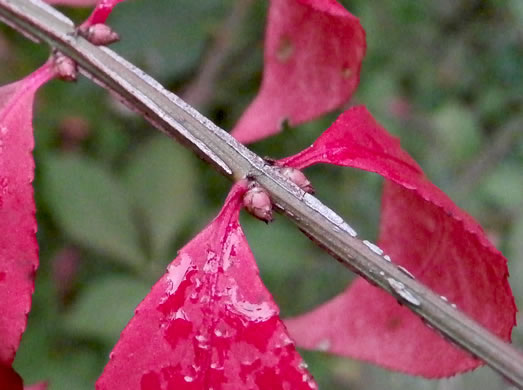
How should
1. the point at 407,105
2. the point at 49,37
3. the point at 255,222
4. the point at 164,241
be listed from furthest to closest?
the point at 407,105 < the point at 255,222 < the point at 164,241 < the point at 49,37

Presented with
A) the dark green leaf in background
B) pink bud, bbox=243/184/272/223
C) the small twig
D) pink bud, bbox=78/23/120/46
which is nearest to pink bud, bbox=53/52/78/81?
pink bud, bbox=78/23/120/46

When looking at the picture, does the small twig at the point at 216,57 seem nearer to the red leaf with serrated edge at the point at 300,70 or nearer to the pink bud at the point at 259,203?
the red leaf with serrated edge at the point at 300,70

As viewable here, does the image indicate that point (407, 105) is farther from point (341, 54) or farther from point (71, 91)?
point (341, 54)

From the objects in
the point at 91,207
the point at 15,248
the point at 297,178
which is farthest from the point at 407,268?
the point at 91,207

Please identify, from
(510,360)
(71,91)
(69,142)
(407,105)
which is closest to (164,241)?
(71,91)

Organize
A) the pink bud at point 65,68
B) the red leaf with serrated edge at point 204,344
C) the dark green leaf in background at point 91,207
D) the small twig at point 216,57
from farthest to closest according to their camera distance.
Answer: the small twig at point 216,57 < the dark green leaf in background at point 91,207 < the pink bud at point 65,68 < the red leaf with serrated edge at point 204,344

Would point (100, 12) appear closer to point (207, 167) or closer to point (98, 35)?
point (98, 35)

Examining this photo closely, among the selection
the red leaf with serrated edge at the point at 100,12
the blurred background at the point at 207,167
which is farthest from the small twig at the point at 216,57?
the red leaf with serrated edge at the point at 100,12
